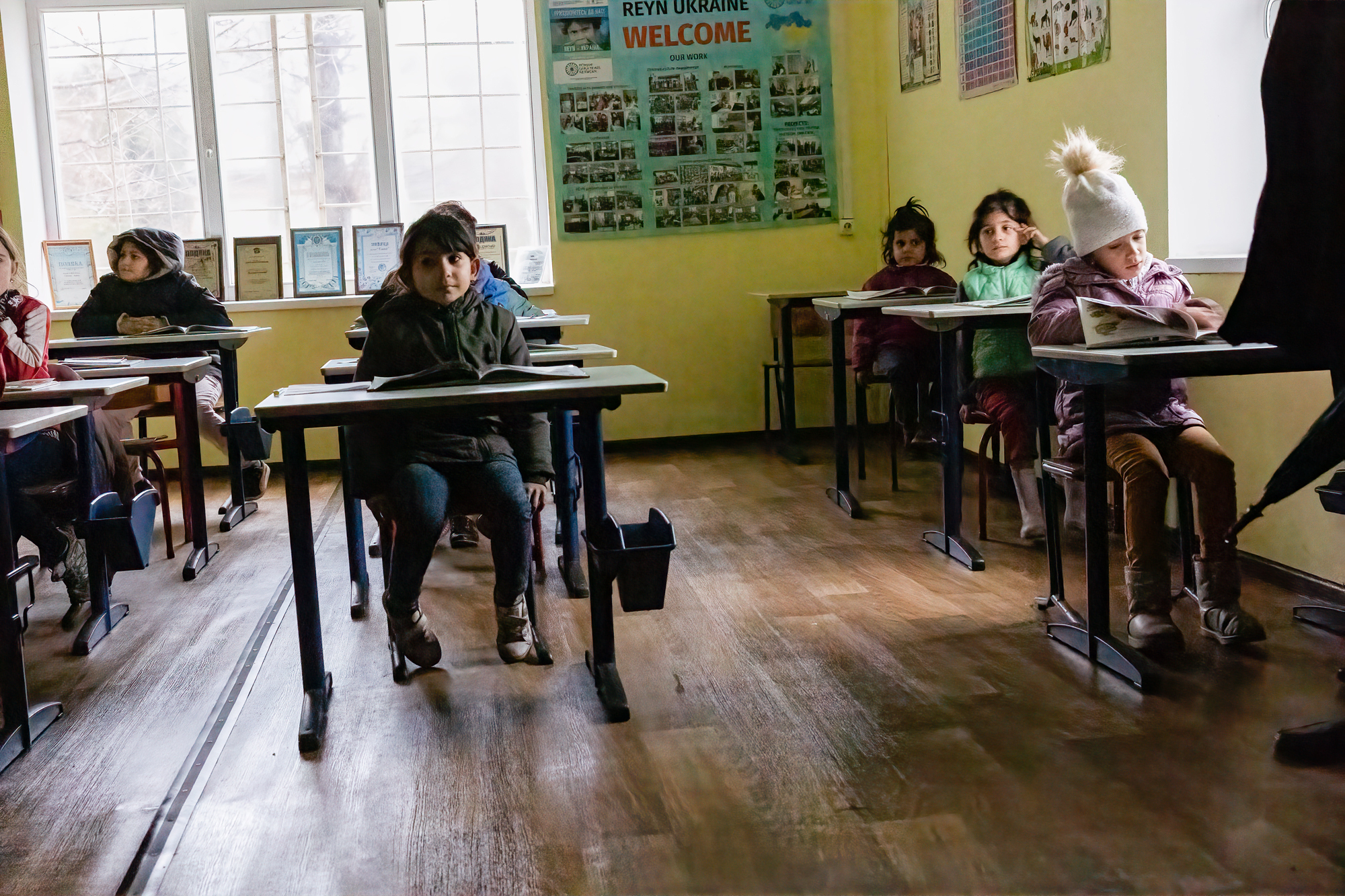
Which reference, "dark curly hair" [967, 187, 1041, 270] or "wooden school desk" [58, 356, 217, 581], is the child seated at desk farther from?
"dark curly hair" [967, 187, 1041, 270]

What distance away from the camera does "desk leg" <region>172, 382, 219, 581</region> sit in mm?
3779

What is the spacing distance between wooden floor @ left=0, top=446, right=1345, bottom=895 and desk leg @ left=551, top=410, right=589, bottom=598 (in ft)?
0.54

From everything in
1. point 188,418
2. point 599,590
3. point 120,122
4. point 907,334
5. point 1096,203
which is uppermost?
point 120,122

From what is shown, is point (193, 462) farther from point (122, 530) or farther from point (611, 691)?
point (611, 691)

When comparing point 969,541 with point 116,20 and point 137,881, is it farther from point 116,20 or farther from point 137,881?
point 116,20

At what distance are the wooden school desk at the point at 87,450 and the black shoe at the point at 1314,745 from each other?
8.24 feet

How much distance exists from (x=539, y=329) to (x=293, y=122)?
2.13 metres

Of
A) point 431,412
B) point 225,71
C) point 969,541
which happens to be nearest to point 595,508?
point 431,412

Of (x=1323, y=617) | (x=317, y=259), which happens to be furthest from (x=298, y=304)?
(x=1323, y=617)

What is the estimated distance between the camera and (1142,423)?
8.79ft

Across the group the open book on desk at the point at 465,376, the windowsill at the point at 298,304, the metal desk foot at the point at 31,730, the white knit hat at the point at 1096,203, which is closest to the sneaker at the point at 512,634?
the open book on desk at the point at 465,376

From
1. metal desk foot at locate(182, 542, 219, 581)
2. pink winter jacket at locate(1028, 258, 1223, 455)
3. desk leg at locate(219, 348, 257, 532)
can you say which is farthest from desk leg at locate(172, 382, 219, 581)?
pink winter jacket at locate(1028, 258, 1223, 455)

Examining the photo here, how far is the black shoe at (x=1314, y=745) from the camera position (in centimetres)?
192

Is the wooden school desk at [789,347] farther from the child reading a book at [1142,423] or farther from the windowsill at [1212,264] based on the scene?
the child reading a book at [1142,423]
